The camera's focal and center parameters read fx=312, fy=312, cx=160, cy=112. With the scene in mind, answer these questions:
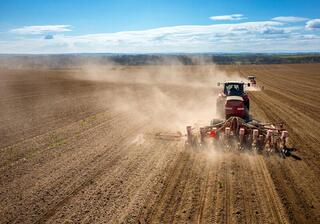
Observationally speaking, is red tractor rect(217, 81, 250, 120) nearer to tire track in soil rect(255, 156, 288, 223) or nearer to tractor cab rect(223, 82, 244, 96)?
tractor cab rect(223, 82, 244, 96)

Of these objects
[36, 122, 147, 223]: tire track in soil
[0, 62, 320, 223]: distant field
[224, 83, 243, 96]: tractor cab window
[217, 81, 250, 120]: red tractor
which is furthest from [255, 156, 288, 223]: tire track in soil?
[224, 83, 243, 96]: tractor cab window

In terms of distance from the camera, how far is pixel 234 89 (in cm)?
1767

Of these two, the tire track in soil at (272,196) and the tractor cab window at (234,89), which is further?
the tractor cab window at (234,89)

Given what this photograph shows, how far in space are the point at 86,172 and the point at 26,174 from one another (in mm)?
2052

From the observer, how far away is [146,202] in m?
8.69

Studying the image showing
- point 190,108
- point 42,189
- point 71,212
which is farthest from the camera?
point 190,108

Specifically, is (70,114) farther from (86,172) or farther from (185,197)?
(185,197)

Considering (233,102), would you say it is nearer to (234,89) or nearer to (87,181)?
(234,89)

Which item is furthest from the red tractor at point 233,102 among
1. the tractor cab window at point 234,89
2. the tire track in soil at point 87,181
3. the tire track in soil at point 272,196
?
the tire track in soil at point 87,181

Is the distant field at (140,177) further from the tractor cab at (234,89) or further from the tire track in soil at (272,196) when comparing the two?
the tractor cab at (234,89)

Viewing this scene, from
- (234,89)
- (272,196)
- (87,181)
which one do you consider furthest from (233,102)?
(87,181)

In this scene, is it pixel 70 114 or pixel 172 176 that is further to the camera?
pixel 70 114

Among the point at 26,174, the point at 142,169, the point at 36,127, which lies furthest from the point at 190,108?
the point at 26,174

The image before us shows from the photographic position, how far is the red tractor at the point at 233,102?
49.6 ft
